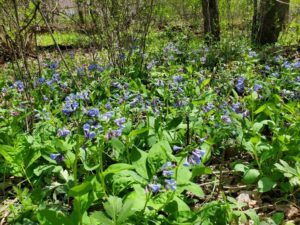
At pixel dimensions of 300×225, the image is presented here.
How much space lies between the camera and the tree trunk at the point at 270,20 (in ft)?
22.7

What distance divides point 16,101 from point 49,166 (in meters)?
1.26

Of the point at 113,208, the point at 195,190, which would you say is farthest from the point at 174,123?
the point at 113,208

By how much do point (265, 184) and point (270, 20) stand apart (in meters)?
5.65

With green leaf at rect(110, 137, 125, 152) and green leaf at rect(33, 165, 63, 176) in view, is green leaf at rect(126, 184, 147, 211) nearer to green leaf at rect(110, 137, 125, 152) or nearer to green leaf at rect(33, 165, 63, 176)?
green leaf at rect(110, 137, 125, 152)

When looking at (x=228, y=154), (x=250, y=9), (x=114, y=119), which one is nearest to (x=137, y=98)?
(x=114, y=119)

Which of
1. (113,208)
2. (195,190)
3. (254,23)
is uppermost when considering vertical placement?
(113,208)

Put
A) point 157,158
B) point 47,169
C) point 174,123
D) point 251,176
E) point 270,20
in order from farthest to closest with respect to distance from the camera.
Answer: point 270,20, point 174,123, point 47,169, point 251,176, point 157,158

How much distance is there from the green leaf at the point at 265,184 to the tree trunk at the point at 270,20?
516 centimetres

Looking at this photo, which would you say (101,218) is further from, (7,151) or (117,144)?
(7,151)

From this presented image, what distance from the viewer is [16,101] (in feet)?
11.1

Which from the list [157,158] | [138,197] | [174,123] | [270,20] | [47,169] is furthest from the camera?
[270,20]

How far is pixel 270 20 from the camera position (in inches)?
280

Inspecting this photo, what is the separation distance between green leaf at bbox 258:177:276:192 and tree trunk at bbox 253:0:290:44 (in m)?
5.16

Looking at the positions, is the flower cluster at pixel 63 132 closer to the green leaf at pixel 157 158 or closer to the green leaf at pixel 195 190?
the green leaf at pixel 157 158
